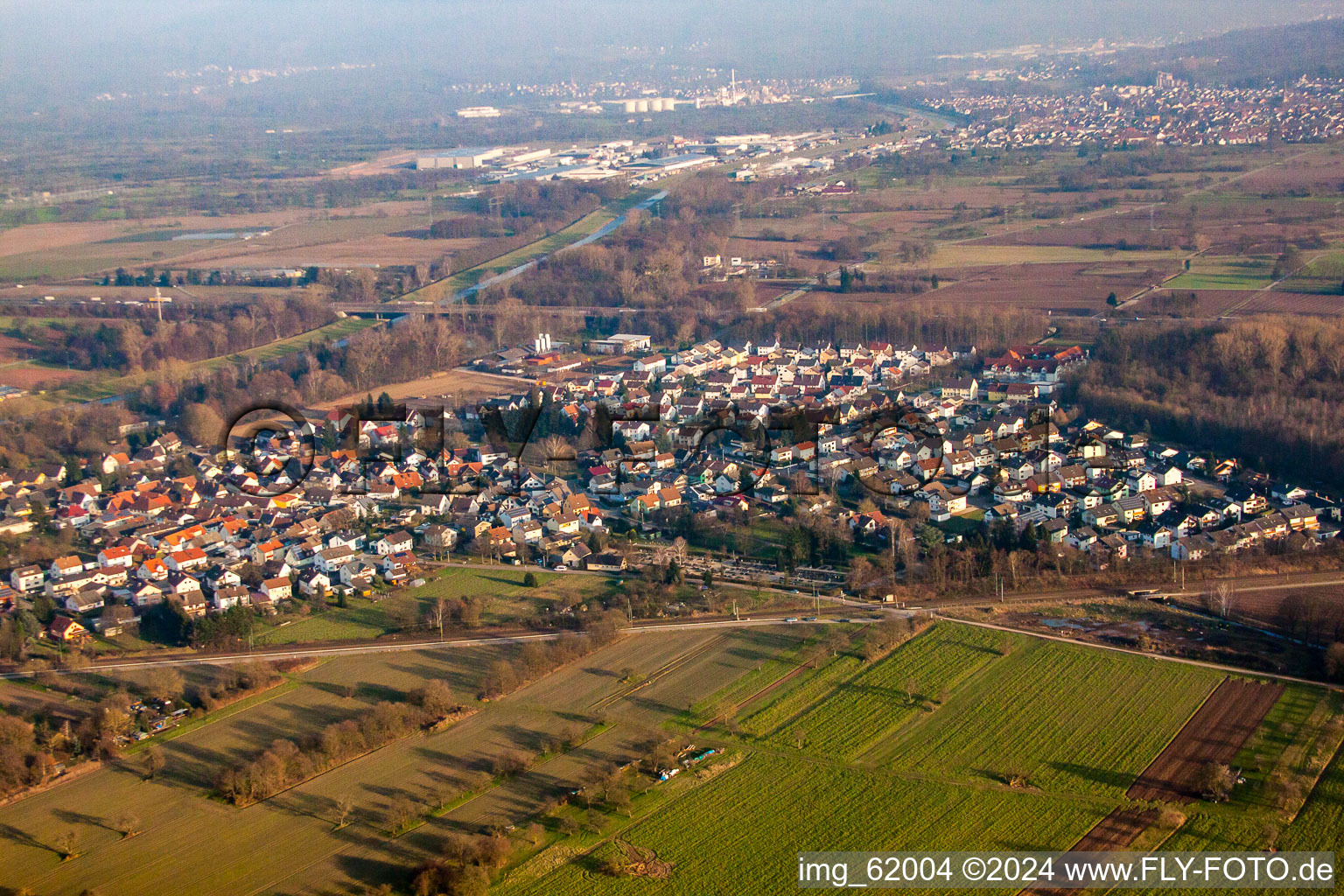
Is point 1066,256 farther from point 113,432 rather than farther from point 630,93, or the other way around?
point 630,93

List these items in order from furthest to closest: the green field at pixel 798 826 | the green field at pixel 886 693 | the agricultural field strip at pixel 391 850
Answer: the green field at pixel 886 693
the agricultural field strip at pixel 391 850
the green field at pixel 798 826

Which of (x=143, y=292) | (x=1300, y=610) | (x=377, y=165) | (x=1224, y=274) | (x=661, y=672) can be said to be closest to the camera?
(x=661, y=672)

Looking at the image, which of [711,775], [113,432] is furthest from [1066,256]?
[711,775]

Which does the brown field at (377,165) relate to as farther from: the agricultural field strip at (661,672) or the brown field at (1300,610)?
the brown field at (1300,610)

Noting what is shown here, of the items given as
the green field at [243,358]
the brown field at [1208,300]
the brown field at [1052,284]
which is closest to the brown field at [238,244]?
the green field at [243,358]

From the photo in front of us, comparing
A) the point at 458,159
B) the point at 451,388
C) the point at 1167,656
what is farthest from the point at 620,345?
the point at 458,159

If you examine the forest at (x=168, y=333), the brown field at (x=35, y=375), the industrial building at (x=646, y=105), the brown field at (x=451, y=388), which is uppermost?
the industrial building at (x=646, y=105)

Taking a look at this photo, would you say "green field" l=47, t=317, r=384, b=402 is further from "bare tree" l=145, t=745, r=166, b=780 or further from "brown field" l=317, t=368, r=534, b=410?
"bare tree" l=145, t=745, r=166, b=780

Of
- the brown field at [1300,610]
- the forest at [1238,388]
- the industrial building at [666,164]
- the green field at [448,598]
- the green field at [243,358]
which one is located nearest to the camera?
the brown field at [1300,610]

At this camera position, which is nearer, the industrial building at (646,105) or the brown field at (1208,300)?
the brown field at (1208,300)

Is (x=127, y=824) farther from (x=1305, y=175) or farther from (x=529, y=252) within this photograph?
(x=1305, y=175)
